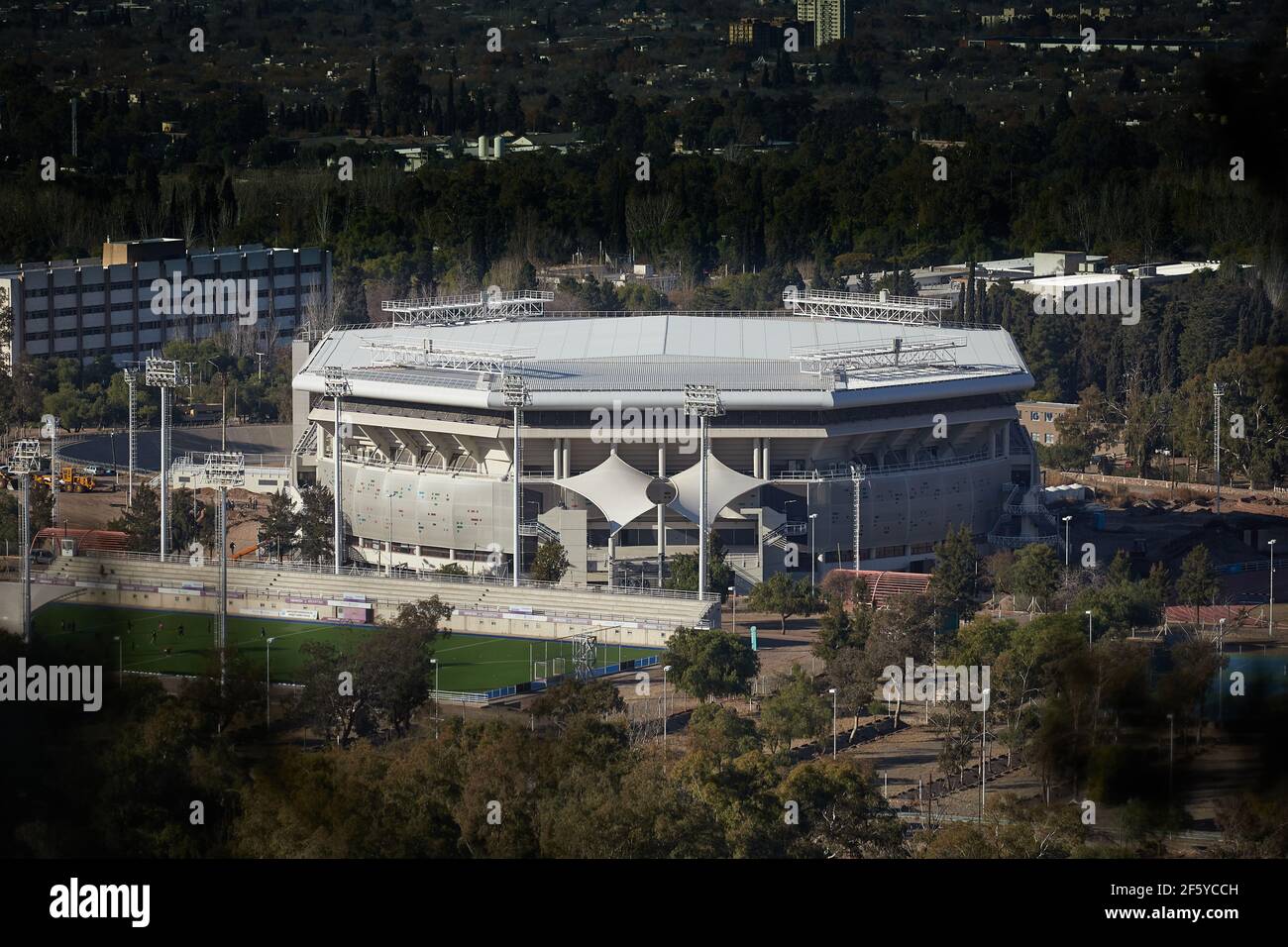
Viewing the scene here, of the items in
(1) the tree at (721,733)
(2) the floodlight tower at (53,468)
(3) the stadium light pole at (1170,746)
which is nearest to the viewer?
(3) the stadium light pole at (1170,746)

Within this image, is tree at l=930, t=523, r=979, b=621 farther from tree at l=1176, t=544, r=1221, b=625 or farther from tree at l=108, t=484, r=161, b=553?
tree at l=108, t=484, r=161, b=553

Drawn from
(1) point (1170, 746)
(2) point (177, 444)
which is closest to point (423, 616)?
(2) point (177, 444)

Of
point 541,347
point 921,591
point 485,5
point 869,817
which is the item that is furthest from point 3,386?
point 485,5

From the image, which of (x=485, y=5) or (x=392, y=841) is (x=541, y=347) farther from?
(x=485, y=5)

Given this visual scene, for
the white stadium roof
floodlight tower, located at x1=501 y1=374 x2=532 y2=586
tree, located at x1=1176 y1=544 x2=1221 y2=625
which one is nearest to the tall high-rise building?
the white stadium roof

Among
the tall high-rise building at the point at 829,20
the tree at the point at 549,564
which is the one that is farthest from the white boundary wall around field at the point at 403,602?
the tall high-rise building at the point at 829,20

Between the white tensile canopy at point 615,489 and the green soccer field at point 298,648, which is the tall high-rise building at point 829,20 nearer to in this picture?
the white tensile canopy at point 615,489

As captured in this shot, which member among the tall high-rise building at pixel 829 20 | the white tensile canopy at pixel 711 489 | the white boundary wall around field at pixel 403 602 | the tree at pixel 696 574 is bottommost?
the white boundary wall around field at pixel 403 602
